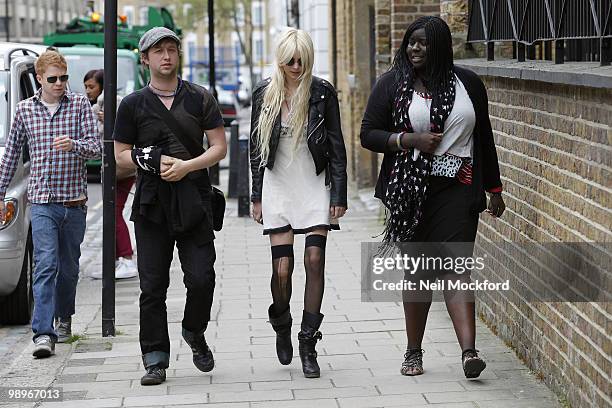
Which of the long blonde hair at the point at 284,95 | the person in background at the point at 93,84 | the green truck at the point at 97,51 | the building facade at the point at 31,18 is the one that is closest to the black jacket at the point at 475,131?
the long blonde hair at the point at 284,95

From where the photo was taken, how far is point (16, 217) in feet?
29.3

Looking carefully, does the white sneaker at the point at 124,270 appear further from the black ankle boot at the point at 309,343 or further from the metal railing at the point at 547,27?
the black ankle boot at the point at 309,343

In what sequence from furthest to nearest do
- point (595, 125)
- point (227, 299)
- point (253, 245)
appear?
point (253, 245), point (227, 299), point (595, 125)

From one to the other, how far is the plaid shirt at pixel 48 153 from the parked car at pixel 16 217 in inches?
24.9

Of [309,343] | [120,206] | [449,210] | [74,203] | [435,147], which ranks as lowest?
[309,343]

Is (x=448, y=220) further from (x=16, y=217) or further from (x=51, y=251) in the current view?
(x=16, y=217)

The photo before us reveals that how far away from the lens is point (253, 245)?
13.3m

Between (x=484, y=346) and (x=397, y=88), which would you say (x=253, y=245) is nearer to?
(x=484, y=346)

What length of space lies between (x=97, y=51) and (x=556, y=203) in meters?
18.6

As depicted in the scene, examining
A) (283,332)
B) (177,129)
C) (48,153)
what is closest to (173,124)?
(177,129)

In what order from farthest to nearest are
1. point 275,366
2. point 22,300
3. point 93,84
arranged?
point 93,84 < point 22,300 < point 275,366

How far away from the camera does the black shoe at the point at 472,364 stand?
6.48 metres

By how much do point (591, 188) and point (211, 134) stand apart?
2.12 m

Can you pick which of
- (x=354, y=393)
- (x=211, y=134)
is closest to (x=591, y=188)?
(x=354, y=393)
